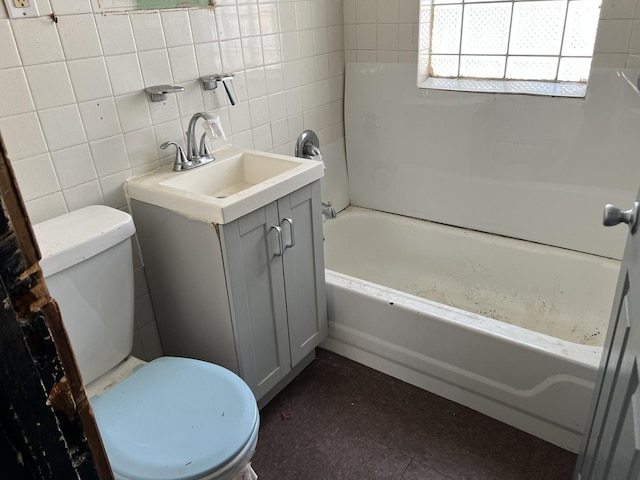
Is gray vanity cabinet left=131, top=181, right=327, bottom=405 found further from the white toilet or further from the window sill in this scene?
the window sill

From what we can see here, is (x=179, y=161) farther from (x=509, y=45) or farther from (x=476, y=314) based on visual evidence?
(x=509, y=45)

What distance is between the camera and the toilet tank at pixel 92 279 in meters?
1.24

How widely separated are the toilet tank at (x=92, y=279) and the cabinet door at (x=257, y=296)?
0.30 metres

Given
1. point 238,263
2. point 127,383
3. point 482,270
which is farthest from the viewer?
point 482,270

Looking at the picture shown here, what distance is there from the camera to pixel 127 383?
1.38m

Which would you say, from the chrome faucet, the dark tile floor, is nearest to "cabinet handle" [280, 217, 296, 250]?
the chrome faucet

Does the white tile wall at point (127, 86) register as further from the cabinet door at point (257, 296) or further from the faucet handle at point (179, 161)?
the cabinet door at point (257, 296)

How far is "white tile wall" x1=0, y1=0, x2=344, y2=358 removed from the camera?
51.4 inches

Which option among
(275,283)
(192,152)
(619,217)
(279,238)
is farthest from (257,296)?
(619,217)

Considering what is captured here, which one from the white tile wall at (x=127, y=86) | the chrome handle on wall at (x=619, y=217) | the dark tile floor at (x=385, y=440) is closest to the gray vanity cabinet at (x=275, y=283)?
the dark tile floor at (x=385, y=440)

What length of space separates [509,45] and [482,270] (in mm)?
988

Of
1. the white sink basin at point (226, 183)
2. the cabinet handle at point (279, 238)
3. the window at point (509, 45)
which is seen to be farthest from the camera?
the window at point (509, 45)

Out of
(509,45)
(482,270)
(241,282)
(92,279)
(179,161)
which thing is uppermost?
(509,45)

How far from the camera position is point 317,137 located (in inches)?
91.7
